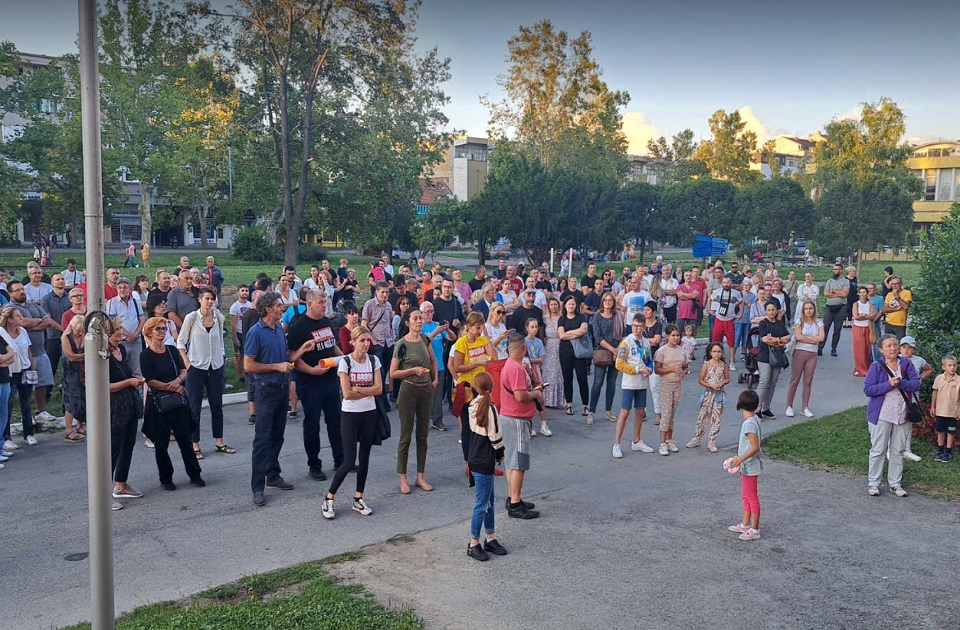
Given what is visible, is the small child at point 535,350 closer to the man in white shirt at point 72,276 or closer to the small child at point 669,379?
the small child at point 669,379

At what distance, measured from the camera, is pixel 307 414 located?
865 cm

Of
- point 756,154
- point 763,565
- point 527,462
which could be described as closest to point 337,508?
point 527,462

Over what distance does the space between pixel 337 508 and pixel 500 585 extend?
236 cm

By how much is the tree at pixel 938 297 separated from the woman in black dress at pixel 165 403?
9991 mm

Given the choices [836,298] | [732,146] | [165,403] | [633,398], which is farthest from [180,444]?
[732,146]

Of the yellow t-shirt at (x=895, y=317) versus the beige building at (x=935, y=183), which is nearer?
the yellow t-shirt at (x=895, y=317)

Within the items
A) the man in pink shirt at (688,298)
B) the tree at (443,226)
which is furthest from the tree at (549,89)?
the man in pink shirt at (688,298)

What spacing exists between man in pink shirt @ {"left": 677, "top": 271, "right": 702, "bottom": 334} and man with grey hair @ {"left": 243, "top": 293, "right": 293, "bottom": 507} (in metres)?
10.1

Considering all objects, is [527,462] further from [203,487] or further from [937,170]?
[937,170]

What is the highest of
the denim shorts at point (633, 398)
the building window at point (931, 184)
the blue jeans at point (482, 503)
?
the building window at point (931, 184)

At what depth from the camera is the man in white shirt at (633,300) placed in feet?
45.5

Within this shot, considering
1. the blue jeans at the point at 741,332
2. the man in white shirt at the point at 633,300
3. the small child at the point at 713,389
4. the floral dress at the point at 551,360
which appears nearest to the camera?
the small child at the point at 713,389

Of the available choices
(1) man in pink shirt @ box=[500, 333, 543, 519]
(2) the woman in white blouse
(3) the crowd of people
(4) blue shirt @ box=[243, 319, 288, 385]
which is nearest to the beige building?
(3) the crowd of people

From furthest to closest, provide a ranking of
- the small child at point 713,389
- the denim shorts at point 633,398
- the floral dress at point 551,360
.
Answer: the floral dress at point 551,360 → the small child at point 713,389 → the denim shorts at point 633,398
